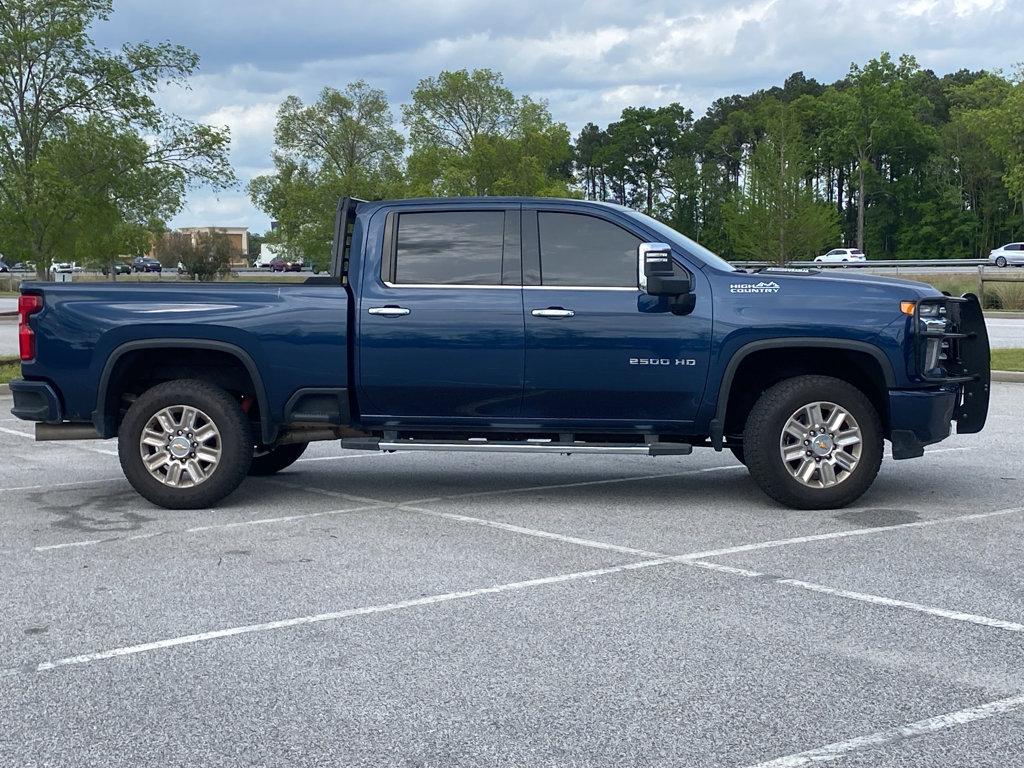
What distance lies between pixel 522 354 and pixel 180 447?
2.35 m

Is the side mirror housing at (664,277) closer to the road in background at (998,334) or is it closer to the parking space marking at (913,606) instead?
the parking space marking at (913,606)

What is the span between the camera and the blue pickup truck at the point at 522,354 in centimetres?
789

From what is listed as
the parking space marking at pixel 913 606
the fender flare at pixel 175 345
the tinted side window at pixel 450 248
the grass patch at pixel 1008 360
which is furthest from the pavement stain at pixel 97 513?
the grass patch at pixel 1008 360

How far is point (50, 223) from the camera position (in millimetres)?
20234

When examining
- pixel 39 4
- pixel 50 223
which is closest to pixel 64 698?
pixel 50 223

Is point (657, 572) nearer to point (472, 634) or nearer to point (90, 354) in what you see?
point (472, 634)

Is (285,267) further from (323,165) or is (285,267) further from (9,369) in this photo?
(9,369)

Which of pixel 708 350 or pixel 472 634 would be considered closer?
pixel 472 634

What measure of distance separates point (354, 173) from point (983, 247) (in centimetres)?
4793

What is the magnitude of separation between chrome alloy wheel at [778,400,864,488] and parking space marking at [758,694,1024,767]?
11.6ft

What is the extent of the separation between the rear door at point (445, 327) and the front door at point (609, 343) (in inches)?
5.8

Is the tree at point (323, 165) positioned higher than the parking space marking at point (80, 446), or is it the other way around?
the tree at point (323, 165)

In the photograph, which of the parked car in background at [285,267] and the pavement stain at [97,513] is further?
the parked car in background at [285,267]

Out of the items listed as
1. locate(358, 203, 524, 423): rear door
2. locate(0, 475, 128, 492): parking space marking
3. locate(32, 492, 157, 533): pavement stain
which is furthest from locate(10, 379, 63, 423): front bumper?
locate(358, 203, 524, 423): rear door
